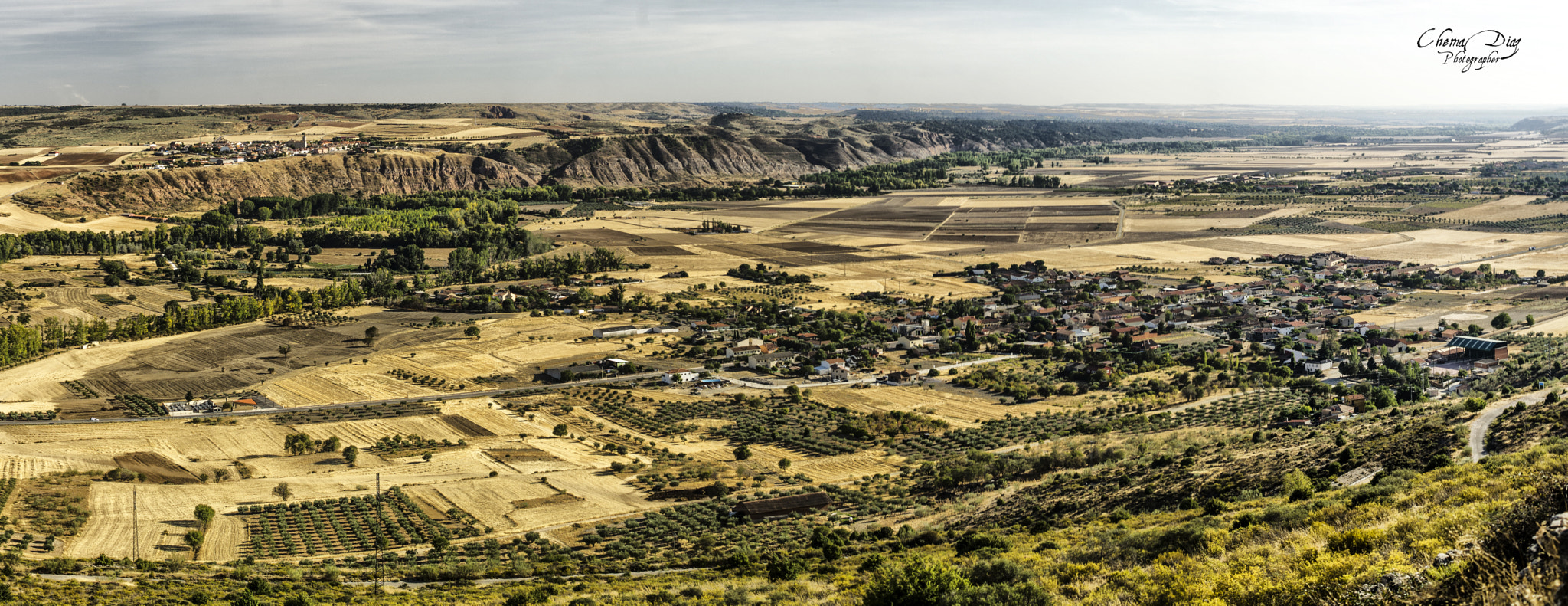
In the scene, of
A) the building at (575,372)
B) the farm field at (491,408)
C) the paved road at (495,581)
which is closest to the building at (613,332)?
the farm field at (491,408)

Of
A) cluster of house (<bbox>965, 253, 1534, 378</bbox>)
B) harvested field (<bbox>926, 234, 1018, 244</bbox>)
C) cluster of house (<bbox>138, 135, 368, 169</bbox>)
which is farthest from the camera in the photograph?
cluster of house (<bbox>138, 135, 368, 169</bbox>)

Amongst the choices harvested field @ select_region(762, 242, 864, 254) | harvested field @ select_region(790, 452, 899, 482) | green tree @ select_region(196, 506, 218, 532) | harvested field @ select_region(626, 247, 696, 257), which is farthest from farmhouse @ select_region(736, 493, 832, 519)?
harvested field @ select_region(762, 242, 864, 254)

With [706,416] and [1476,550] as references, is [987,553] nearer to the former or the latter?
[1476,550]

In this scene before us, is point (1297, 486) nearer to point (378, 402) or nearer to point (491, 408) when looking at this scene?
point (491, 408)

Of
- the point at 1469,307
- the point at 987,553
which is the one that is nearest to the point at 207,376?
the point at 987,553

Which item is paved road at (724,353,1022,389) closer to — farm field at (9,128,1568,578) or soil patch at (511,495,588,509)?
farm field at (9,128,1568,578)


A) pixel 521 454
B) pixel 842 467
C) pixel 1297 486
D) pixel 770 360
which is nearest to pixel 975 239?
pixel 770 360
